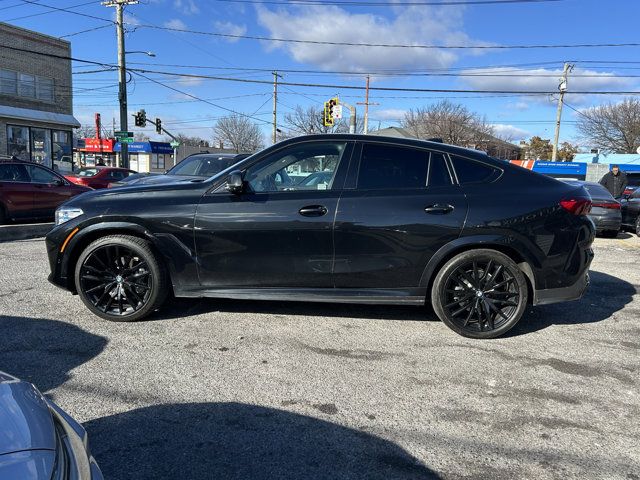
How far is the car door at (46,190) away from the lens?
1055cm

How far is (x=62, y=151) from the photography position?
102ft

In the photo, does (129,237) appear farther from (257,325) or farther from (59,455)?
(59,455)

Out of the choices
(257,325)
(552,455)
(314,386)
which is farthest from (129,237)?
(552,455)

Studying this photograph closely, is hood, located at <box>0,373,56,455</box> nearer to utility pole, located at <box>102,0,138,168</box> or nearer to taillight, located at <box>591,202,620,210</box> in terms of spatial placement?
taillight, located at <box>591,202,620,210</box>

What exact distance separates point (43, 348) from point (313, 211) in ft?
8.08

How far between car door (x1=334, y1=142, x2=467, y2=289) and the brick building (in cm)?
2881

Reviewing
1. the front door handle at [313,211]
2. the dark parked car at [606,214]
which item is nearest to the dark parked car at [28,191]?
the front door handle at [313,211]

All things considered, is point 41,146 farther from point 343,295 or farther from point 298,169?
point 343,295

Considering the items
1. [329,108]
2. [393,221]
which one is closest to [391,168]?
[393,221]

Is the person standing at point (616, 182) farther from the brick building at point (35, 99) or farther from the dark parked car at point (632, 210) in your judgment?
the brick building at point (35, 99)

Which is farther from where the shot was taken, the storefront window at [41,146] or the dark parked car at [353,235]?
the storefront window at [41,146]

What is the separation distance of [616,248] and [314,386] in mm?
9240

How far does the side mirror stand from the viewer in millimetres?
4254

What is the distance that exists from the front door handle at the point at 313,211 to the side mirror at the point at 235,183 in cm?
56
